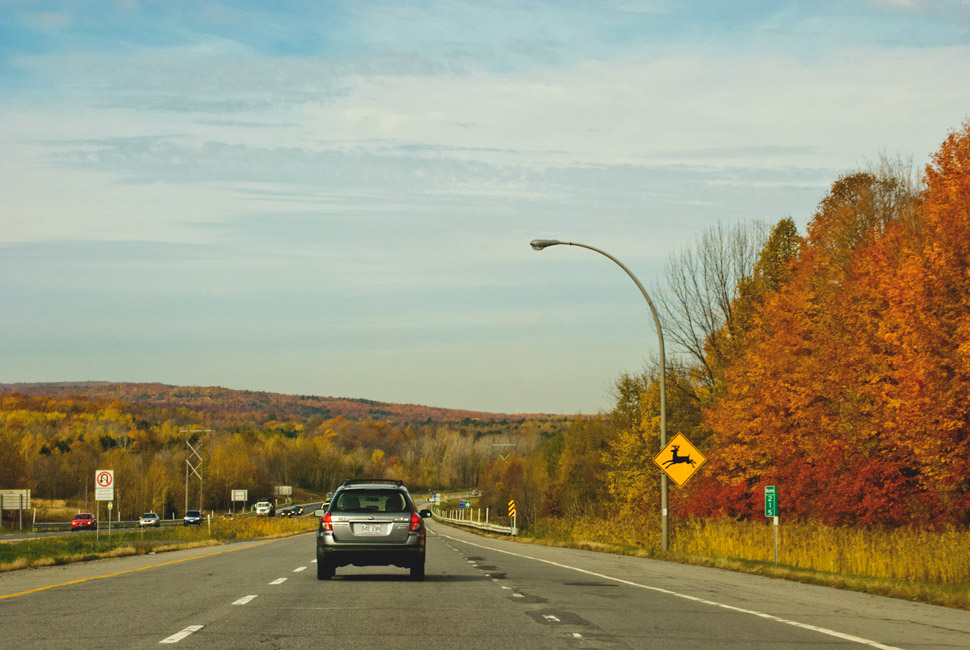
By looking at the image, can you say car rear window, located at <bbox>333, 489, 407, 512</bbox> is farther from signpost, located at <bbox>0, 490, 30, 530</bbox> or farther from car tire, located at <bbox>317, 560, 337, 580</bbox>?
signpost, located at <bbox>0, 490, 30, 530</bbox>

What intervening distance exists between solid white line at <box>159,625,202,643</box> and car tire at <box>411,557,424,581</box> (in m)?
8.01

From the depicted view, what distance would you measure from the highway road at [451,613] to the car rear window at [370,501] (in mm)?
1299

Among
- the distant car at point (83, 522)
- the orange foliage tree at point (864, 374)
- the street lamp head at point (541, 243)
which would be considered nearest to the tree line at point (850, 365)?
the orange foliage tree at point (864, 374)

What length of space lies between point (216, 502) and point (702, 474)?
131 metres

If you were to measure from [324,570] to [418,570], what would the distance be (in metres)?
1.70

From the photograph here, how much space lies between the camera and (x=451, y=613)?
42.5ft

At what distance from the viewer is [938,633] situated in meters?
11.9

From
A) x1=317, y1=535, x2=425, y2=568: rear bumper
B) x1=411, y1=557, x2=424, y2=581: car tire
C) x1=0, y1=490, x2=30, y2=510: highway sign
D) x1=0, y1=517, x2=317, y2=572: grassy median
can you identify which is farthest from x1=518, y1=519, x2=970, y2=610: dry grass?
x1=0, y1=490, x2=30, y2=510: highway sign

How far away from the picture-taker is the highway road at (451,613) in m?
10.3

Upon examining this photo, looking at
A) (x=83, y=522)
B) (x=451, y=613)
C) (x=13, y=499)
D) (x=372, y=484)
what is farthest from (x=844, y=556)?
(x=13, y=499)

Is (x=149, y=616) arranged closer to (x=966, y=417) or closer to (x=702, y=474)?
(x=966, y=417)

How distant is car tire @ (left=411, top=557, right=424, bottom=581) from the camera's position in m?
18.9

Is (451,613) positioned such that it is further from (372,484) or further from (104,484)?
(104,484)

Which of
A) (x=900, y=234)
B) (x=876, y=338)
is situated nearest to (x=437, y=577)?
(x=876, y=338)
